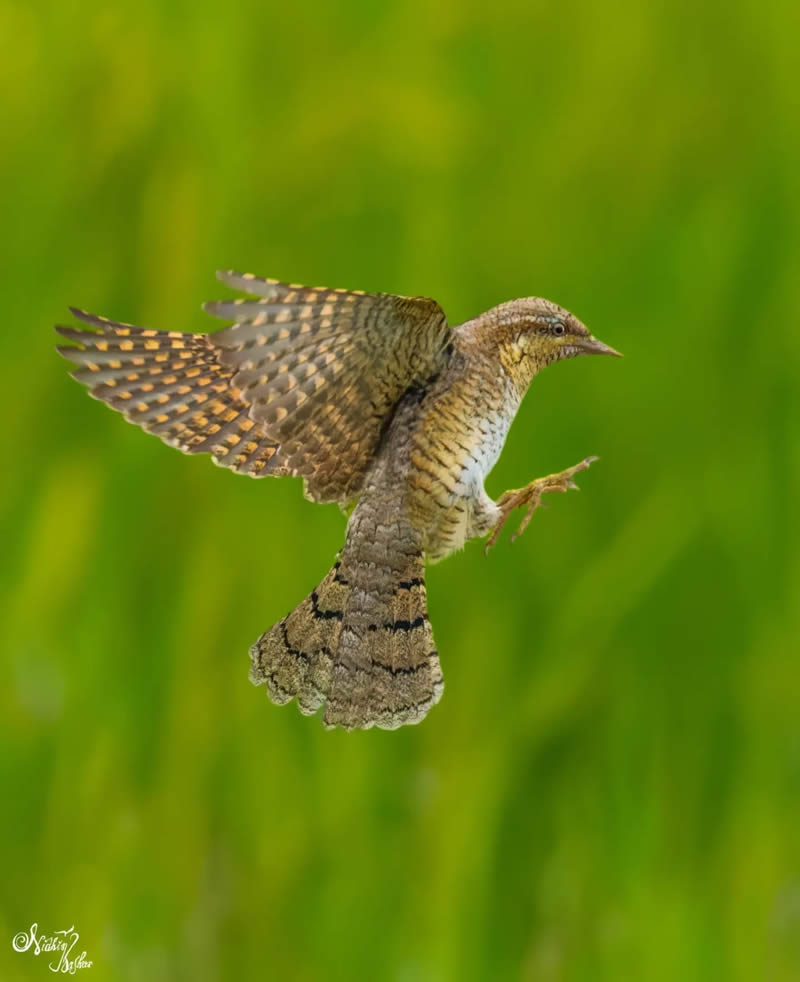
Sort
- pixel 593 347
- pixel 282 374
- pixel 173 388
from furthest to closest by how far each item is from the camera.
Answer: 1. pixel 173 388
2. pixel 593 347
3. pixel 282 374

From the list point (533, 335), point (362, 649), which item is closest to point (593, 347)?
point (533, 335)

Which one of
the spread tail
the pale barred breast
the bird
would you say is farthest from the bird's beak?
the spread tail

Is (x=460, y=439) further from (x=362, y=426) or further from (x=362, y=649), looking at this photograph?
(x=362, y=649)

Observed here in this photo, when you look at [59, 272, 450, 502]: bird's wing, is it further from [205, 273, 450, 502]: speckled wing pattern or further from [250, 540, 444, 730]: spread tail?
[250, 540, 444, 730]: spread tail

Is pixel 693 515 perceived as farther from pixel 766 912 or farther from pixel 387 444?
pixel 387 444

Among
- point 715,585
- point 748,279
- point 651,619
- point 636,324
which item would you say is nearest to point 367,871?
point 651,619

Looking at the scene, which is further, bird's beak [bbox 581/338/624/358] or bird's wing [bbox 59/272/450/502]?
bird's beak [bbox 581/338/624/358]

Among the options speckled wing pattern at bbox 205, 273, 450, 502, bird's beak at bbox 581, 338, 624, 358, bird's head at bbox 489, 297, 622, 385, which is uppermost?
bird's head at bbox 489, 297, 622, 385
